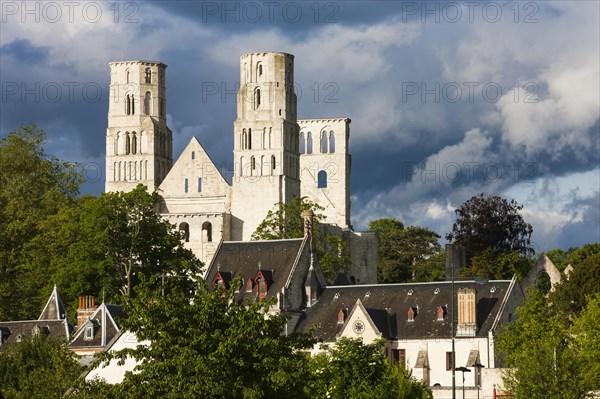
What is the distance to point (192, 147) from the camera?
139 m

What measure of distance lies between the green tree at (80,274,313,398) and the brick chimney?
3488 cm

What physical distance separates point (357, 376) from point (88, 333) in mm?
23747

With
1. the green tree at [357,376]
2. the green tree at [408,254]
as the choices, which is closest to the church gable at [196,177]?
the green tree at [408,254]

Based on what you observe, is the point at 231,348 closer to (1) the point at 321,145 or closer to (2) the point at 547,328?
(2) the point at 547,328

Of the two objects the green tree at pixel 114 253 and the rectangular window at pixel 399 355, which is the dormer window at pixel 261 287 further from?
the rectangular window at pixel 399 355

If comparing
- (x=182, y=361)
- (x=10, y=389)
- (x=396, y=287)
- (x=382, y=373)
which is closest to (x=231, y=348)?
(x=182, y=361)

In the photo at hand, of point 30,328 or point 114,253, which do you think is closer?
point 30,328

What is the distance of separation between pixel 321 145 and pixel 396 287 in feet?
258

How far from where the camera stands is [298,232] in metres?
117

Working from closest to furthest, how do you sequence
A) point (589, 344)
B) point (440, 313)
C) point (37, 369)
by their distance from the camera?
point (37, 369), point (589, 344), point (440, 313)

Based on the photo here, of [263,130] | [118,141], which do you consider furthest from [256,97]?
[118,141]

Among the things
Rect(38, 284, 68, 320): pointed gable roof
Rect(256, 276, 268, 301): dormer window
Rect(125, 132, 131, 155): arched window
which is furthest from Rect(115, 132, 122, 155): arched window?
Rect(256, 276, 268, 301): dormer window

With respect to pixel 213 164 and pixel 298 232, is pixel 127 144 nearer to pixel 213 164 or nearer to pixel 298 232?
pixel 213 164

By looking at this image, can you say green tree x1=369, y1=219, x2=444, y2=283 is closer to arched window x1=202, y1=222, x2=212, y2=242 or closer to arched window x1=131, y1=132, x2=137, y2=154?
arched window x1=202, y1=222, x2=212, y2=242
